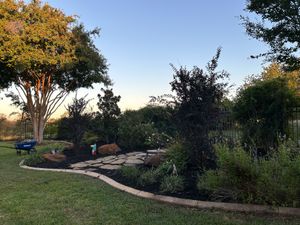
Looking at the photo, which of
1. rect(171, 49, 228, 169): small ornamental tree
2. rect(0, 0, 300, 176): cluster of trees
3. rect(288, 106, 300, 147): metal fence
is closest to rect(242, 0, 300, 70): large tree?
rect(0, 0, 300, 176): cluster of trees

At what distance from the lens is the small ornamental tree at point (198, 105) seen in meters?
6.04

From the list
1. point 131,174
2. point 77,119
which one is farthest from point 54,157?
point 131,174

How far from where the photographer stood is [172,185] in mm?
4938

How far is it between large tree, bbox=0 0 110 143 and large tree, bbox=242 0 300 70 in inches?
413

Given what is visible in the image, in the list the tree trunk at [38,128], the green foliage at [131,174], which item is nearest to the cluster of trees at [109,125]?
the green foliage at [131,174]

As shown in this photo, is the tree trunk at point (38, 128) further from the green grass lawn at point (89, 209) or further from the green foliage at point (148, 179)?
the green foliage at point (148, 179)

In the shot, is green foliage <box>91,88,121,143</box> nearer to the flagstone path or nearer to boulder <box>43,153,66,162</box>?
boulder <box>43,153,66,162</box>

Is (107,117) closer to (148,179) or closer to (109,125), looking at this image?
(109,125)

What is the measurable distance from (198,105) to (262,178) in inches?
96.9

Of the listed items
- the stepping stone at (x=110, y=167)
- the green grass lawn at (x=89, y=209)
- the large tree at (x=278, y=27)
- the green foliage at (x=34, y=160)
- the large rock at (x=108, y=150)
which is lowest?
the green grass lawn at (x=89, y=209)

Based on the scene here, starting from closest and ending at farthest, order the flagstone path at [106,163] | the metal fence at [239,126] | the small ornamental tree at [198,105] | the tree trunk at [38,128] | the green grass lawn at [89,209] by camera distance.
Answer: the green grass lawn at [89,209]
the small ornamental tree at [198,105]
the flagstone path at [106,163]
the metal fence at [239,126]
the tree trunk at [38,128]

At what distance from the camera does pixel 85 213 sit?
13.4ft

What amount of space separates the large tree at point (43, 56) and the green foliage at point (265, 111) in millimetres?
10495

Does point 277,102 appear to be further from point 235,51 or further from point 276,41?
point 235,51
